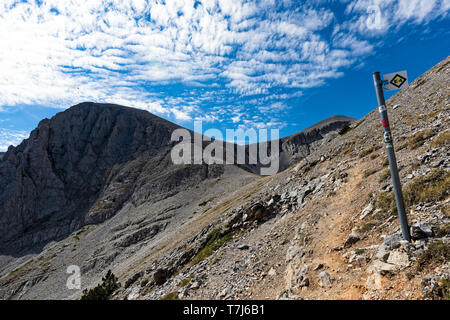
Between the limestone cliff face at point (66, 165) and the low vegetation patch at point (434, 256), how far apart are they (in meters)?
114

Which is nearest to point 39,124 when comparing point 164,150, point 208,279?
point 164,150

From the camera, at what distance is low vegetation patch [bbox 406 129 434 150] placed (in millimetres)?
15367

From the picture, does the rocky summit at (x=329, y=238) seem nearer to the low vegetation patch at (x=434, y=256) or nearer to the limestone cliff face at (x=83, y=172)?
the low vegetation patch at (x=434, y=256)

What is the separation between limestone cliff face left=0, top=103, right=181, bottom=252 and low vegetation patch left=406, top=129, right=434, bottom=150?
4351 inches

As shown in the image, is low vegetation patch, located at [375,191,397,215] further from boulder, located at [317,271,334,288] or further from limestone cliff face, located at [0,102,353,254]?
limestone cliff face, located at [0,102,353,254]

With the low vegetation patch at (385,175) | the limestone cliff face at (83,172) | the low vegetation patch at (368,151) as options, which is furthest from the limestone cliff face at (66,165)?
the low vegetation patch at (385,175)

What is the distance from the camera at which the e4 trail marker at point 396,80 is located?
26.5 ft

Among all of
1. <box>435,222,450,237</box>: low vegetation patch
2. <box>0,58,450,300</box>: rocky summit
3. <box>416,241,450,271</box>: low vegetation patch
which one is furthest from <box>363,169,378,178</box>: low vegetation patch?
<box>416,241,450,271</box>: low vegetation patch

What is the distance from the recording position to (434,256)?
23.0 ft

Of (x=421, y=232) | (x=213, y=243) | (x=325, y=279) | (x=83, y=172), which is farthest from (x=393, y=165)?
(x=83, y=172)

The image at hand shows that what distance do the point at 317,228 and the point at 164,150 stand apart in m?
125

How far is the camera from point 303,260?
11.2 metres

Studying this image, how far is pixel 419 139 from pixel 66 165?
157733 millimetres
